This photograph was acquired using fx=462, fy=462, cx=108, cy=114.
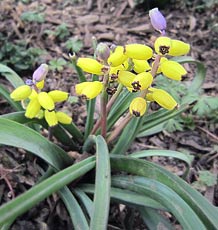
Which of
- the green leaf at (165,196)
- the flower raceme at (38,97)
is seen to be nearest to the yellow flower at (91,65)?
the flower raceme at (38,97)

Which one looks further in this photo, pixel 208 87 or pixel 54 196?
pixel 208 87

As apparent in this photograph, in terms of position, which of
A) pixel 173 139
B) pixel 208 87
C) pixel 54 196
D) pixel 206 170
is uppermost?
pixel 208 87

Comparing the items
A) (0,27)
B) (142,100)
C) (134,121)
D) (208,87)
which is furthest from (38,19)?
(142,100)

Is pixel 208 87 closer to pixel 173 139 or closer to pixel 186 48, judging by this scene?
pixel 173 139

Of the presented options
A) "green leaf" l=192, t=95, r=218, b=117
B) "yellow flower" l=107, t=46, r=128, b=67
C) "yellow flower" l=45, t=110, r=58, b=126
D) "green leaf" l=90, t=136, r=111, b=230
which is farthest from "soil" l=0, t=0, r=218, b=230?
"yellow flower" l=107, t=46, r=128, b=67

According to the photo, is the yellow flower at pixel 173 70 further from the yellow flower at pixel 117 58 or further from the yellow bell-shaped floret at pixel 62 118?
the yellow bell-shaped floret at pixel 62 118

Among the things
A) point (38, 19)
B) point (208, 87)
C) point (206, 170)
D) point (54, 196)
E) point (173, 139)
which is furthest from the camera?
point (38, 19)

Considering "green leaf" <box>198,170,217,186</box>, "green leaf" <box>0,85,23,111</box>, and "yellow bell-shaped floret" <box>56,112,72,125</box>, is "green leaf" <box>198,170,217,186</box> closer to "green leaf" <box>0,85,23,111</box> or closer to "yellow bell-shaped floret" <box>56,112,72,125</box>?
"yellow bell-shaped floret" <box>56,112,72,125</box>

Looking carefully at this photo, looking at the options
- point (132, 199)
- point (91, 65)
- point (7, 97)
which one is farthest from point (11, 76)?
point (132, 199)
